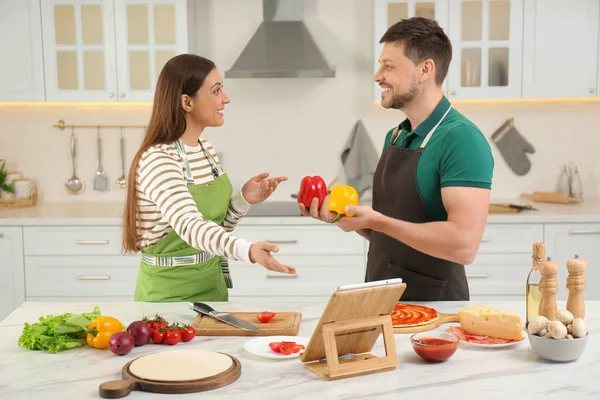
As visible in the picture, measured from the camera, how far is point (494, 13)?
4.24 metres

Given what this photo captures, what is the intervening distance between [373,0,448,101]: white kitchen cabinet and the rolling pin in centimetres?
93

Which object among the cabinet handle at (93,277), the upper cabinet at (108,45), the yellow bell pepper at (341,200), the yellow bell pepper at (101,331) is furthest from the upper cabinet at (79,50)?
the yellow bell pepper at (101,331)

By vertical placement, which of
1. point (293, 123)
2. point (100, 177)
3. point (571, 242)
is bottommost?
point (571, 242)

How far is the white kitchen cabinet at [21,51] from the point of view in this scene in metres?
4.26

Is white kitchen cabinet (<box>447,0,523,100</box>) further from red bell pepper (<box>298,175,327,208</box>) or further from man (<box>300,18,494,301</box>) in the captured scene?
red bell pepper (<box>298,175,327,208</box>)

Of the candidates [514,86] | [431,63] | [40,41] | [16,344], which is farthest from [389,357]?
[40,41]

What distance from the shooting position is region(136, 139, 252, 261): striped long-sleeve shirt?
7.01 ft

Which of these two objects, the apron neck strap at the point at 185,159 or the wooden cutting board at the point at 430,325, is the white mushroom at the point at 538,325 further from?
the apron neck strap at the point at 185,159

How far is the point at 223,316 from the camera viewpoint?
2096 mm

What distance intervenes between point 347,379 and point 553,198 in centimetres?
316

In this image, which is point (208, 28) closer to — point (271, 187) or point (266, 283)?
point (266, 283)

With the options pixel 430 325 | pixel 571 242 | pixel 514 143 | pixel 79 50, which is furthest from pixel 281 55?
pixel 430 325

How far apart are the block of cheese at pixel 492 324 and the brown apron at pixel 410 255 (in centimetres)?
42

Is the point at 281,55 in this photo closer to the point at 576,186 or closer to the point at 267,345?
the point at 576,186
